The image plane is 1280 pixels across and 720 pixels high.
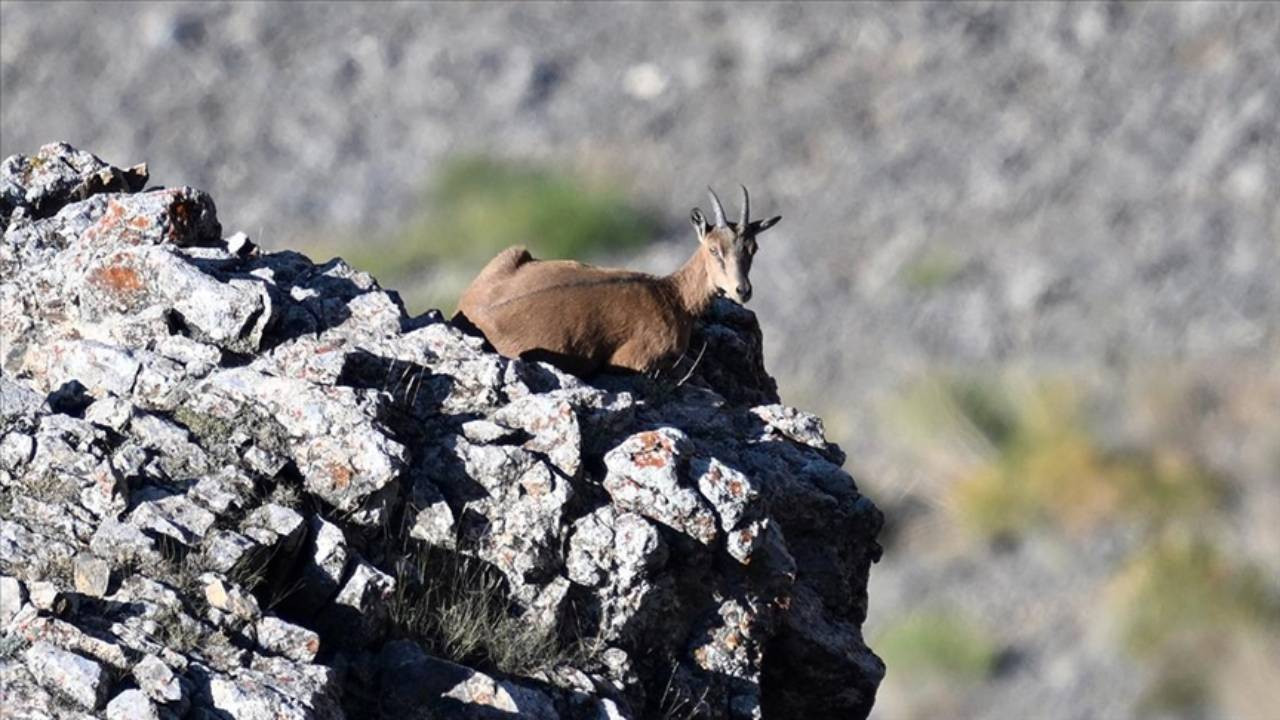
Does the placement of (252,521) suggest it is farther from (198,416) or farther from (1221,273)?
(1221,273)

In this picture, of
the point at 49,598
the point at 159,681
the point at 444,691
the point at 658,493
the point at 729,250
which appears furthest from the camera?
the point at 729,250

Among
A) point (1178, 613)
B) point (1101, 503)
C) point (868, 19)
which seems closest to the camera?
point (1178, 613)

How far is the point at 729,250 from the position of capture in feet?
57.7

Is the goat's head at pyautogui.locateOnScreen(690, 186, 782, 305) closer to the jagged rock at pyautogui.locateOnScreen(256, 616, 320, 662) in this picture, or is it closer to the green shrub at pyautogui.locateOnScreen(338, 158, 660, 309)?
the jagged rock at pyautogui.locateOnScreen(256, 616, 320, 662)

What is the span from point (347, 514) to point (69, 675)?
6.67 feet

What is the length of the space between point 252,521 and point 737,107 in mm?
38482

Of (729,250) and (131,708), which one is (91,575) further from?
(729,250)

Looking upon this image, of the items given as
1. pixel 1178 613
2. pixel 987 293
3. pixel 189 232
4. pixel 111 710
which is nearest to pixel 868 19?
pixel 987 293

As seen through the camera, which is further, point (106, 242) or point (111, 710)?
point (106, 242)

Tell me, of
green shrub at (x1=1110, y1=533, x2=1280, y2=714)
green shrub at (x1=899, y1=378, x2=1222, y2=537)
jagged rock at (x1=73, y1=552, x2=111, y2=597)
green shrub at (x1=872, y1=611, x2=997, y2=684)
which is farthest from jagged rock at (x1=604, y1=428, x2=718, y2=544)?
green shrub at (x1=899, y1=378, x2=1222, y2=537)

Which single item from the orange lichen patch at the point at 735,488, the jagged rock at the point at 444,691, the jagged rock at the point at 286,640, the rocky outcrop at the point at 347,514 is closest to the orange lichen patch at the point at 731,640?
the rocky outcrop at the point at 347,514

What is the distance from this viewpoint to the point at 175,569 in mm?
10719

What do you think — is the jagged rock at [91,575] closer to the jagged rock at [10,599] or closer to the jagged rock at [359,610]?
the jagged rock at [10,599]

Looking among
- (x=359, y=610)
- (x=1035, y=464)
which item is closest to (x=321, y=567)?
(x=359, y=610)
